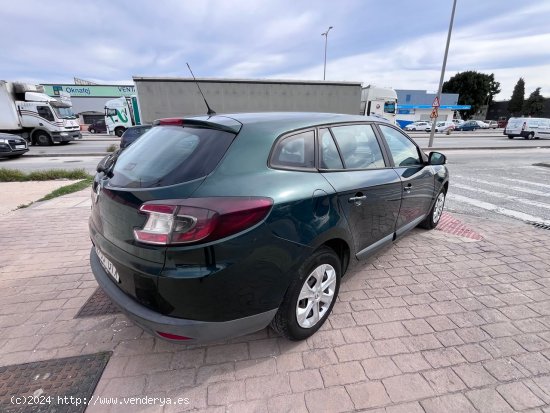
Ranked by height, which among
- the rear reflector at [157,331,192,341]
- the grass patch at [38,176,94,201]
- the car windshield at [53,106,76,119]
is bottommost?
the grass patch at [38,176,94,201]

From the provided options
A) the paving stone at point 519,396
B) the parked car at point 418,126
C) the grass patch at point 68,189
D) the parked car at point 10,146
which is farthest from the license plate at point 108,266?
the parked car at point 418,126

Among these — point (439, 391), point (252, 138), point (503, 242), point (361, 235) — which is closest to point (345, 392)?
point (439, 391)

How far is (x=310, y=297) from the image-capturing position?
225 cm

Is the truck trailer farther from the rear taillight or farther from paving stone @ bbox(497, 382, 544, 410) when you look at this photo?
paving stone @ bbox(497, 382, 544, 410)

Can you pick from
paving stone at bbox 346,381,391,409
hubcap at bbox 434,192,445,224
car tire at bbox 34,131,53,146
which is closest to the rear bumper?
paving stone at bbox 346,381,391,409

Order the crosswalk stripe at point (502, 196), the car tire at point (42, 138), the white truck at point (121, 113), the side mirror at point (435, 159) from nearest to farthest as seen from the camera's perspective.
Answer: the side mirror at point (435, 159) < the crosswalk stripe at point (502, 196) < the car tire at point (42, 138) < the white truck at point (121, 113)

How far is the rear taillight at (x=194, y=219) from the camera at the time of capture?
1.60 m

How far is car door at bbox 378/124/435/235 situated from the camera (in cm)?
316

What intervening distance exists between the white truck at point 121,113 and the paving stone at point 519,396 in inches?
1003

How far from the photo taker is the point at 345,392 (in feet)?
6.20

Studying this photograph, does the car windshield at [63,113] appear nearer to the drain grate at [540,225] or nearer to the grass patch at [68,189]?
the grass patch at [68,189]

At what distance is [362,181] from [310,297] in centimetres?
107

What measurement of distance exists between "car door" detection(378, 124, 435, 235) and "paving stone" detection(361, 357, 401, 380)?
154cm

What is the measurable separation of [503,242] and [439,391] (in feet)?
10.5
